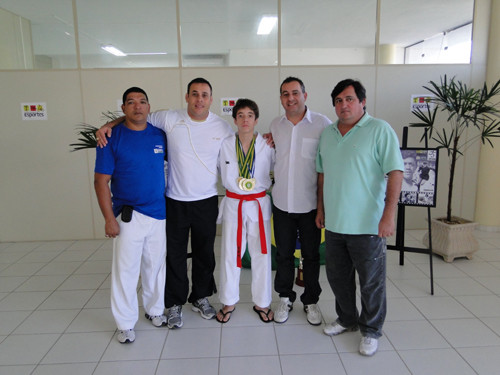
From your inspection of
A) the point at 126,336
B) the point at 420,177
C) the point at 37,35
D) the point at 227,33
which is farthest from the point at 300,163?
the point at 37,35

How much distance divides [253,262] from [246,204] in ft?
1.49

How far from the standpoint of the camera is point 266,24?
448cm

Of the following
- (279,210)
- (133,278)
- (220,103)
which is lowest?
(133,278)

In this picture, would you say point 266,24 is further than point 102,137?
Yes

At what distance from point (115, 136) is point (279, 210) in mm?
1242

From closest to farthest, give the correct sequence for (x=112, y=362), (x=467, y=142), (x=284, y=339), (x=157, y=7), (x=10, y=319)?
(x=112, y=362) < (x=284, y=339) < (x=10, y=319) < (x=157, y=7) < (x=467, y=142)

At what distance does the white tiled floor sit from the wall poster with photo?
763 mm

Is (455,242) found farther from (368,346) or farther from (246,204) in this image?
(246,204)

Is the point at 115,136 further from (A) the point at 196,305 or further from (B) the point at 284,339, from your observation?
(B) the point at 284,339

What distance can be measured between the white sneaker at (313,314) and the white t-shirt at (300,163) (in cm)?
76

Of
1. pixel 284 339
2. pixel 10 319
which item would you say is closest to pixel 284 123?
pixel 284 339

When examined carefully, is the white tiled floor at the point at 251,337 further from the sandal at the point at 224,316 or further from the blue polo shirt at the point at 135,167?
the blue polo shirt at the point at 135,167

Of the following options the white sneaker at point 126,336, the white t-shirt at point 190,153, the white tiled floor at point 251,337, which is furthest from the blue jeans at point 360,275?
the white sneaker at point 126,336

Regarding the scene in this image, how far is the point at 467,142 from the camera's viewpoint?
4762 millimetres
